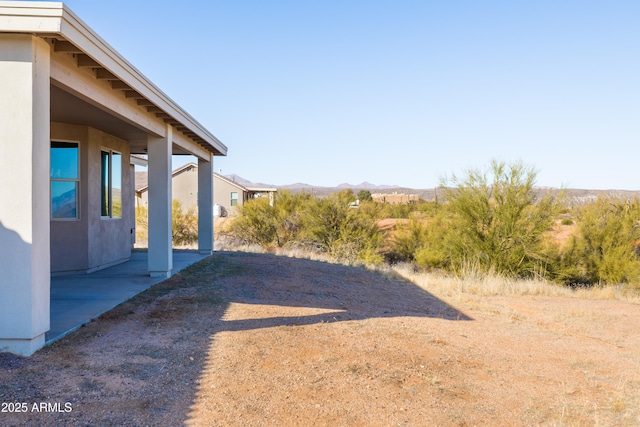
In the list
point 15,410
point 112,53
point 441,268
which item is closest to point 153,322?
point 15,410

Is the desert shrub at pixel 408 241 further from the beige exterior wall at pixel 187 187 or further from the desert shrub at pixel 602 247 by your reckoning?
the beige exterior wall at pixel 187 187

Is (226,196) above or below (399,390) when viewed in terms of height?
above

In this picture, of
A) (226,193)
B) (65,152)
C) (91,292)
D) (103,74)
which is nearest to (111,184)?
(65,152)

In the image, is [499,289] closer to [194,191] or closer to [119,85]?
[119,85]

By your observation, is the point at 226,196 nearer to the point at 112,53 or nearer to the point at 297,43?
the point at 297,43

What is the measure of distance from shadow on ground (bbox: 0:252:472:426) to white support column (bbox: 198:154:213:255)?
2.74m

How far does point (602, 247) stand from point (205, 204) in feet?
43.7

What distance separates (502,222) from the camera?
54.9 ft

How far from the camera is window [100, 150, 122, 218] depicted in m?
12.2

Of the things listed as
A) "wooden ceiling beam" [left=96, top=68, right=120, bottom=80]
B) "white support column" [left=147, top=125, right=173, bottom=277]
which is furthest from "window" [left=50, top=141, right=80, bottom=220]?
"wooden ceiling beam" [left=96, top=68, right=120, bottom=80]

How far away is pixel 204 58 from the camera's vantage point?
747 inches

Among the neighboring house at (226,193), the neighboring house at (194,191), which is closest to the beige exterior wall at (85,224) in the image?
the neighboring house at (194,191)

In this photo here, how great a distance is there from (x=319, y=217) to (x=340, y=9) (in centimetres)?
919

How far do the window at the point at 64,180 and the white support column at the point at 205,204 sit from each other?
14.4 feet
